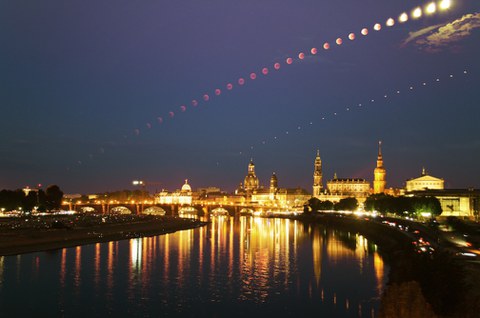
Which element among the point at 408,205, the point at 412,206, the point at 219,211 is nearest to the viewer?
the point at 412,206

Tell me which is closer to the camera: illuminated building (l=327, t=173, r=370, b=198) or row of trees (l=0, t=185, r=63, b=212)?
A: row of trees (l=0, t=185, r=63, b=212)

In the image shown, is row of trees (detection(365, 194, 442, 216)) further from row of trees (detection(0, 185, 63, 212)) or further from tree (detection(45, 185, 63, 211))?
tree (detection(45, 185, 63, 211))

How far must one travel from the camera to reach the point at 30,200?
96.2 metres

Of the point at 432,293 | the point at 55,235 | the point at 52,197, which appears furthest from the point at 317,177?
the point at 432,293

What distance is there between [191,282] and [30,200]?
235ft

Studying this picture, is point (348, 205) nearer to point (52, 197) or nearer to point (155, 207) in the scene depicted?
point (155, 207)

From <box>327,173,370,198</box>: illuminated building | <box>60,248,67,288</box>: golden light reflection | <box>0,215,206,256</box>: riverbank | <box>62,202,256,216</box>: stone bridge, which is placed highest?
<box>327,173,370,198</box>: illuminated building

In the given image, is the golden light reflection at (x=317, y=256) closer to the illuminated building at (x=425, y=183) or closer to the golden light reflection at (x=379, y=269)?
the golden light reflection at (x=379, y=269)

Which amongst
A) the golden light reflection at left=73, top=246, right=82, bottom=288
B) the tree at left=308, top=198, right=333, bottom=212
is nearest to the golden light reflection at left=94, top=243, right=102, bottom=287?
the golden light reflection at left=73, top=246, right=82, bottom=288

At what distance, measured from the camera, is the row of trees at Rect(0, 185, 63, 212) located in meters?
91.6

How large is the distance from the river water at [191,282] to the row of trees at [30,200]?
4578cm


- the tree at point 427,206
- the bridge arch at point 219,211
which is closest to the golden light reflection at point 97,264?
the tree at point 427,206

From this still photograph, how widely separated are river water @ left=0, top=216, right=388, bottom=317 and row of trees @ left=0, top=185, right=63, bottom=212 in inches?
1802

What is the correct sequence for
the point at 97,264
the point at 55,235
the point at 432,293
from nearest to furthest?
1. the point at 432,293
2. the point at 97,264
3. the point at 55,235
